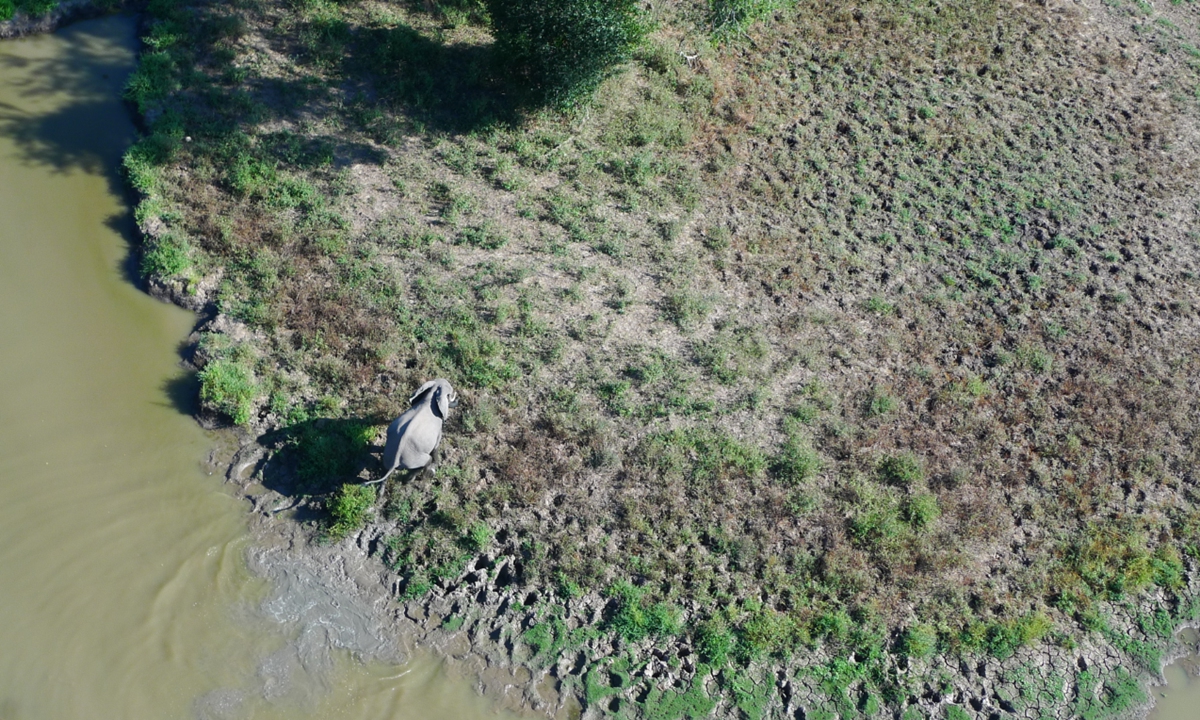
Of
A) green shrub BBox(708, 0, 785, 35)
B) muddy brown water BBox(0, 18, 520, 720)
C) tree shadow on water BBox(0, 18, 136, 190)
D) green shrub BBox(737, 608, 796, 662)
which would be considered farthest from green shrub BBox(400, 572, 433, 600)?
green shrub BBox(708, 0, 785, 35)

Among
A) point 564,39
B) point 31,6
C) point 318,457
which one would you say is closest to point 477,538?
point 318,457

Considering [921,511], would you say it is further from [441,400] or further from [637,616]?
[441,400]

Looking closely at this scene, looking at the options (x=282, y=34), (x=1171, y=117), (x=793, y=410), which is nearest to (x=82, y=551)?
(x=793, y=410)

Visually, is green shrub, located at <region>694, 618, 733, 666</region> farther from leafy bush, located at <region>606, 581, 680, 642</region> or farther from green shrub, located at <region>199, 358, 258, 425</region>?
green shrub, located at <region>199, 358, 258, 425</region>

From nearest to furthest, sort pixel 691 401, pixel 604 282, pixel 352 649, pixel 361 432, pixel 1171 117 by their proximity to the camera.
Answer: pixel 352 649
pixel 361 432
pixel 691 401
pixel 604 282
pixel 1171 117

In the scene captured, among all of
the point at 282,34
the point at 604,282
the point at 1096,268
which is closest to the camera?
the point at 604,282

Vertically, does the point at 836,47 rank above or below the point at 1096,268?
above

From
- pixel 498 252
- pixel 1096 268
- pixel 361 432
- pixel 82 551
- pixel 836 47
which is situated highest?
pixel 836 47

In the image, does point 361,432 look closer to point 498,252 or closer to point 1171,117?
point 498,252
